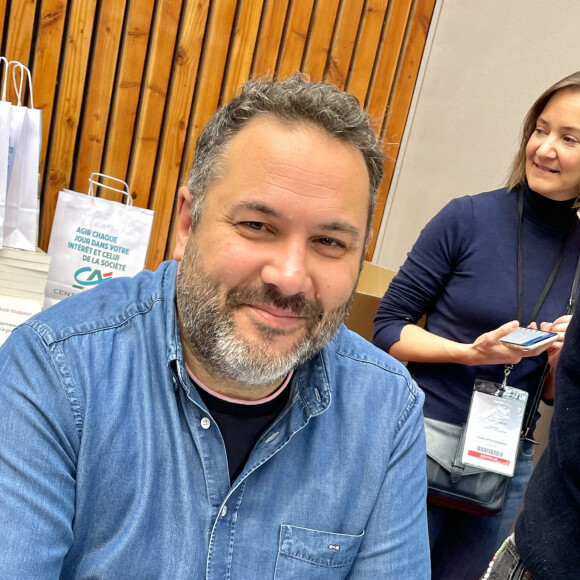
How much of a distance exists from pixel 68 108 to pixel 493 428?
7.77ft

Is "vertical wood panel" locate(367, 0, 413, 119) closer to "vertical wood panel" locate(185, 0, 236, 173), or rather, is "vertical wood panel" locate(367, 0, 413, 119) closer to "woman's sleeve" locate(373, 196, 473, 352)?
"vertical wood panel" locate(185, 0, 236, 173)

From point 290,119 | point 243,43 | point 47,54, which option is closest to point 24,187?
point 47,54

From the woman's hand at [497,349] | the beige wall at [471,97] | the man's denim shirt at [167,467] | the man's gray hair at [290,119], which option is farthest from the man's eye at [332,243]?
the beige wall at [471,97]

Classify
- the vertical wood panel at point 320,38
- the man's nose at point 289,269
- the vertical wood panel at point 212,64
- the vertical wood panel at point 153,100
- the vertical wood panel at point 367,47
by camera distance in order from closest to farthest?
the man's nose at point 289,269
the vertical wood panel at point 153,100
the vertical wood panel at point 212,64
the vertical wood panel at point 320,38
the vertical wood panel at point 367,47

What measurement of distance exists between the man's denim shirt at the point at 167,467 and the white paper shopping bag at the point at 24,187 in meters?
1.48

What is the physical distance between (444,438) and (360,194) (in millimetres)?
911

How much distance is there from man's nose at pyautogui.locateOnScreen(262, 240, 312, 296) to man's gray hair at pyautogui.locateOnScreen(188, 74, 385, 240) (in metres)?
0.19

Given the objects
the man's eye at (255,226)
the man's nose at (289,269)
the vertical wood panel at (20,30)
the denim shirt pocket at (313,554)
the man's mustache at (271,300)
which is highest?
the vertical wood panel at (20,30)

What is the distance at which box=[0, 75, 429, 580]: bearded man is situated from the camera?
41.4 inches

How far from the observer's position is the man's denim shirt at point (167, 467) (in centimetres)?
101

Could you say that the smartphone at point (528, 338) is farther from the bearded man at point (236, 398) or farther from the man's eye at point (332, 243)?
the man's eye at point (332, 243)

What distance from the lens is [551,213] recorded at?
1.96m

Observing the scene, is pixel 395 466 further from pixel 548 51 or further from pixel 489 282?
pixel 548 51

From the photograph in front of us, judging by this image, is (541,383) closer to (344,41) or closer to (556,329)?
(556,329)
